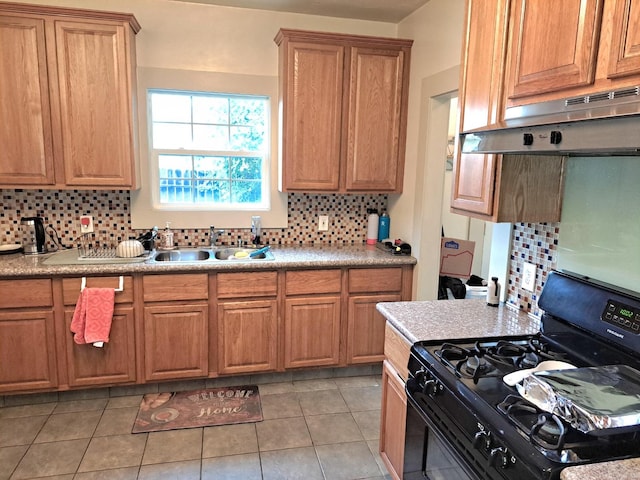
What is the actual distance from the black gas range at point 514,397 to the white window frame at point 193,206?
82.1 inches

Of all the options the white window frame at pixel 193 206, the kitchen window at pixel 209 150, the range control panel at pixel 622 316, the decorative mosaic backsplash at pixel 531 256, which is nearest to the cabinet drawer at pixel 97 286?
the white window frame at pixel 193 206

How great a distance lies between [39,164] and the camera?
2.81 m

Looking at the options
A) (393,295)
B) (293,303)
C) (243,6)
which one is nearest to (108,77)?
(243,6)

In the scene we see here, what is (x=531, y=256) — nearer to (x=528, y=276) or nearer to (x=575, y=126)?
(x=528, y=276)

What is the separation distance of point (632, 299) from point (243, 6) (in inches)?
118

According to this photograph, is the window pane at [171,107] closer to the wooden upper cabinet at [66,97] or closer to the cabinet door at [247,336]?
the wooden upper cabinet at [66,97]

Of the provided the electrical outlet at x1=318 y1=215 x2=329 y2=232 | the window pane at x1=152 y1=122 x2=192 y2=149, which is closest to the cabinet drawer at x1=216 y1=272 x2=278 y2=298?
the electrical outlet at x1=318 y1=215 x2=329 y2=232

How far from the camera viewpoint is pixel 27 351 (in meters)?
2.71

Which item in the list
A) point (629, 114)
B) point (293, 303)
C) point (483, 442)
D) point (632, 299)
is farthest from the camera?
point (293, 303)

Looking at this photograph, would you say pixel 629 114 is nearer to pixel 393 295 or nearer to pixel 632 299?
pixel 632 299

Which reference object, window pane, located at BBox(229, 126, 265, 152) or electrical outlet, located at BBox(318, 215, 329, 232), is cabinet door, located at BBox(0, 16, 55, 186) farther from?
electrical outlet, located at BBox(318, 215, 329, 232)

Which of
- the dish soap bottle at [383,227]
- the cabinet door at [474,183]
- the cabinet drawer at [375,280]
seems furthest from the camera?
the dish soap bottle at [383,227]

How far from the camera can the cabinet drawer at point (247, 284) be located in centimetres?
293

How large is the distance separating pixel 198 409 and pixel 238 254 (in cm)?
105
